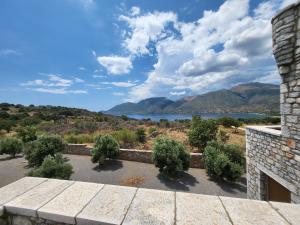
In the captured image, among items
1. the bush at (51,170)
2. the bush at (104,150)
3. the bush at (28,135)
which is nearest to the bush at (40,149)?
the bush at (104,150)

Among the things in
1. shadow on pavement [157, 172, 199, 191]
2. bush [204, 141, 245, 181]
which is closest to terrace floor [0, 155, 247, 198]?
shadow on pavement [157, 172, 199, 191]

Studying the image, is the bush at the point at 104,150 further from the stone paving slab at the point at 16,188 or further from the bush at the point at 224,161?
the stone paving slab at the point at 16,188

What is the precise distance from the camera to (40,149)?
8.76m

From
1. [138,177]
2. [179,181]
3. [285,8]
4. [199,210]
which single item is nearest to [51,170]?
[138,177]

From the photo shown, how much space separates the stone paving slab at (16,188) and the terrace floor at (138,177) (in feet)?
17.4

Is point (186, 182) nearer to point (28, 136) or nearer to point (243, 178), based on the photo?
point (243, 178)

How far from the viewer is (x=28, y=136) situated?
13.7 metres

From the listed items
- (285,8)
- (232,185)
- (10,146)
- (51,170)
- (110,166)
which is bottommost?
(232,185)

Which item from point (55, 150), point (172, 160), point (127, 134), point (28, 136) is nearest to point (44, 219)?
point (172, 160)

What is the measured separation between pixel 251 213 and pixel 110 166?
28.2 ft

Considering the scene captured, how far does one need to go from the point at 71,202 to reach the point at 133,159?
28.3 ft

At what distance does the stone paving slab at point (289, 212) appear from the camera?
1.62 meters

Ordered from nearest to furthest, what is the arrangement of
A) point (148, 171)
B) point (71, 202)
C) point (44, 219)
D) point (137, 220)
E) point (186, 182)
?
1. point (137, 220)
2. point (44, 219)
3. point (71, 202)
4. point (186, 182)
5. point (148, 171)

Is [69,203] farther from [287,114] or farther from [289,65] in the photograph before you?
[289,65]
